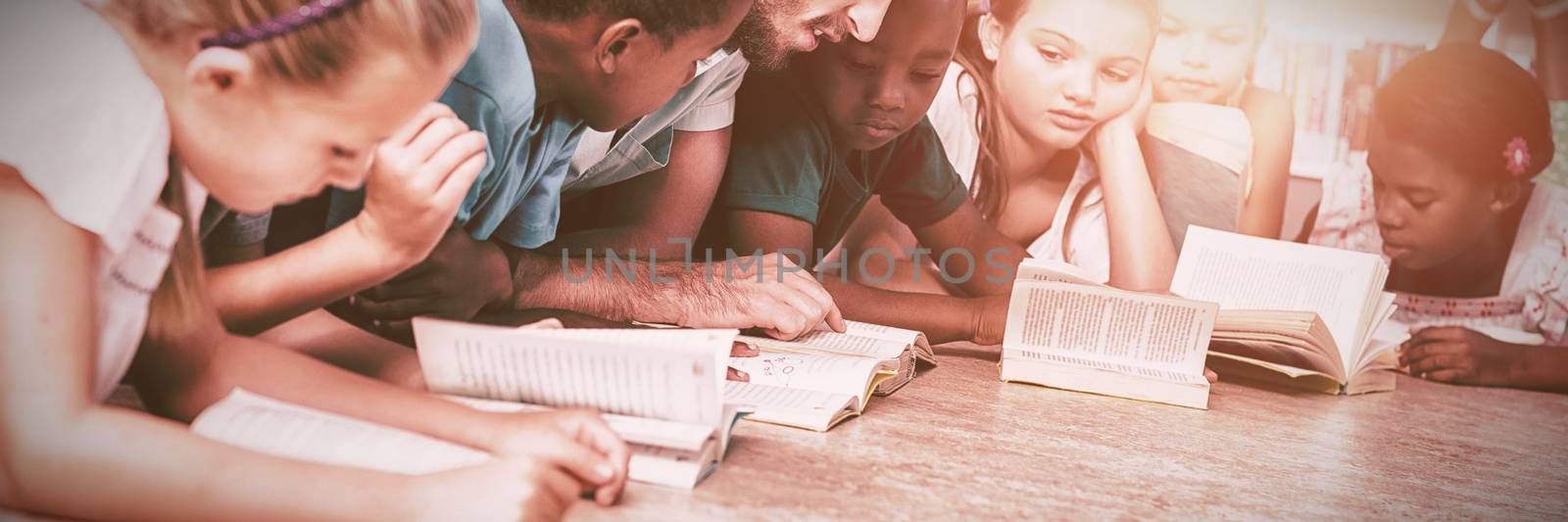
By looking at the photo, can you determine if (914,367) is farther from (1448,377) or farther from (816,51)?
(1448,377)

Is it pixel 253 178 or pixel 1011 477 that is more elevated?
pixel 253 178

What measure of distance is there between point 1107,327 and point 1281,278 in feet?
2.02

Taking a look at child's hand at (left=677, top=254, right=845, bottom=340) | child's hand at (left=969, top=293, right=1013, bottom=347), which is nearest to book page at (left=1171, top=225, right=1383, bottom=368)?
child's hand at (left=969, top=293, right=1013, bottom=347)

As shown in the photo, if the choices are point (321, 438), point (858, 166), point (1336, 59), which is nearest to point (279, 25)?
point (321, 438)

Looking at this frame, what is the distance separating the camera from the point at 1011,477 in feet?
5.41

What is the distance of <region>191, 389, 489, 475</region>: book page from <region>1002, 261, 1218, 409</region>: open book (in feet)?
4.92

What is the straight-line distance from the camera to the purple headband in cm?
117

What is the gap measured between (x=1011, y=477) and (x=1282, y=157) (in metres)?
1.89

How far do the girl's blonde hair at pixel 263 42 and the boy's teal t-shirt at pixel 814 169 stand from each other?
3.88 ft

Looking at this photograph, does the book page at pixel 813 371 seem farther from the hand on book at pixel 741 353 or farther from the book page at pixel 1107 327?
the book page at pixel 1107 327

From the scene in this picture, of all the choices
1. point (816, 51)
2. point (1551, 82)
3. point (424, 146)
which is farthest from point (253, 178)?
point (1551, 82)

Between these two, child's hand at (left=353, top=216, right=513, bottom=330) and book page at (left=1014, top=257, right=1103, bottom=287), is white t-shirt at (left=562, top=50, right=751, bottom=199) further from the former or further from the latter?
book page at (left=1014, top=257, right=1103, bottom=287)

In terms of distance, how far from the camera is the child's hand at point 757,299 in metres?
2.29

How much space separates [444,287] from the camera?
5.51 feet
